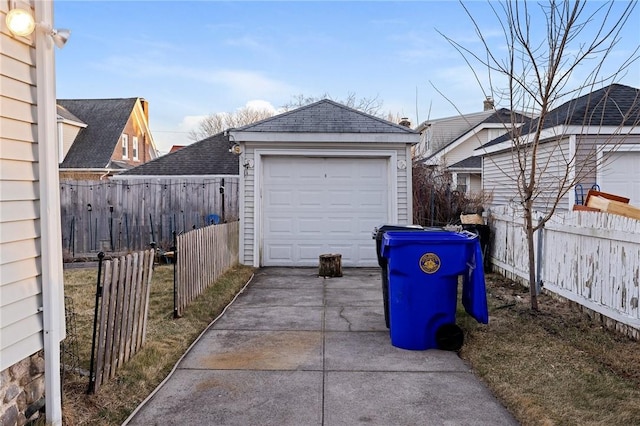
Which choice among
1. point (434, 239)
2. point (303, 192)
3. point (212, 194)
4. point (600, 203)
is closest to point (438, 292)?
point (434, 239)

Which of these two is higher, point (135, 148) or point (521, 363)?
point (135, 148)

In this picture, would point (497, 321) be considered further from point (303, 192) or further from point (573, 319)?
point (303, 192)

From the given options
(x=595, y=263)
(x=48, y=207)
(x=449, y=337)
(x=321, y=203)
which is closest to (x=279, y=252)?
(x=321, y=203)

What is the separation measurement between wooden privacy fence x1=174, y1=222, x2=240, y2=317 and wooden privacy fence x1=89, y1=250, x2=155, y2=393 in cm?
128

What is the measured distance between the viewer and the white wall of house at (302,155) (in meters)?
10.5

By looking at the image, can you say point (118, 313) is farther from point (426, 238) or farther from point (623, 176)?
point (623, 176)

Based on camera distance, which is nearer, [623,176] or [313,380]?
[313,380]

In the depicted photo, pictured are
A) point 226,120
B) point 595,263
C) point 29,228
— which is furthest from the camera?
point 226,120

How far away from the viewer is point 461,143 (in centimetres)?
2520

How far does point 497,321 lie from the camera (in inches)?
243

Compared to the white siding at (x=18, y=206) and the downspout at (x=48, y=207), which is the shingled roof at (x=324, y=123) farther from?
the white siding at (x=18, y=206)

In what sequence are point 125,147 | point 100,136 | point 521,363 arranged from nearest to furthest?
point 521,363
point 100,136
point 125,147

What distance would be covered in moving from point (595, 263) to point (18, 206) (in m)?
5.70

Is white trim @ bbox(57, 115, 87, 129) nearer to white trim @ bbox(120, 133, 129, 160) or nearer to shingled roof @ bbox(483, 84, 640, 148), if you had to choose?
white trim @ bbox(120, 133, 129, 160)
